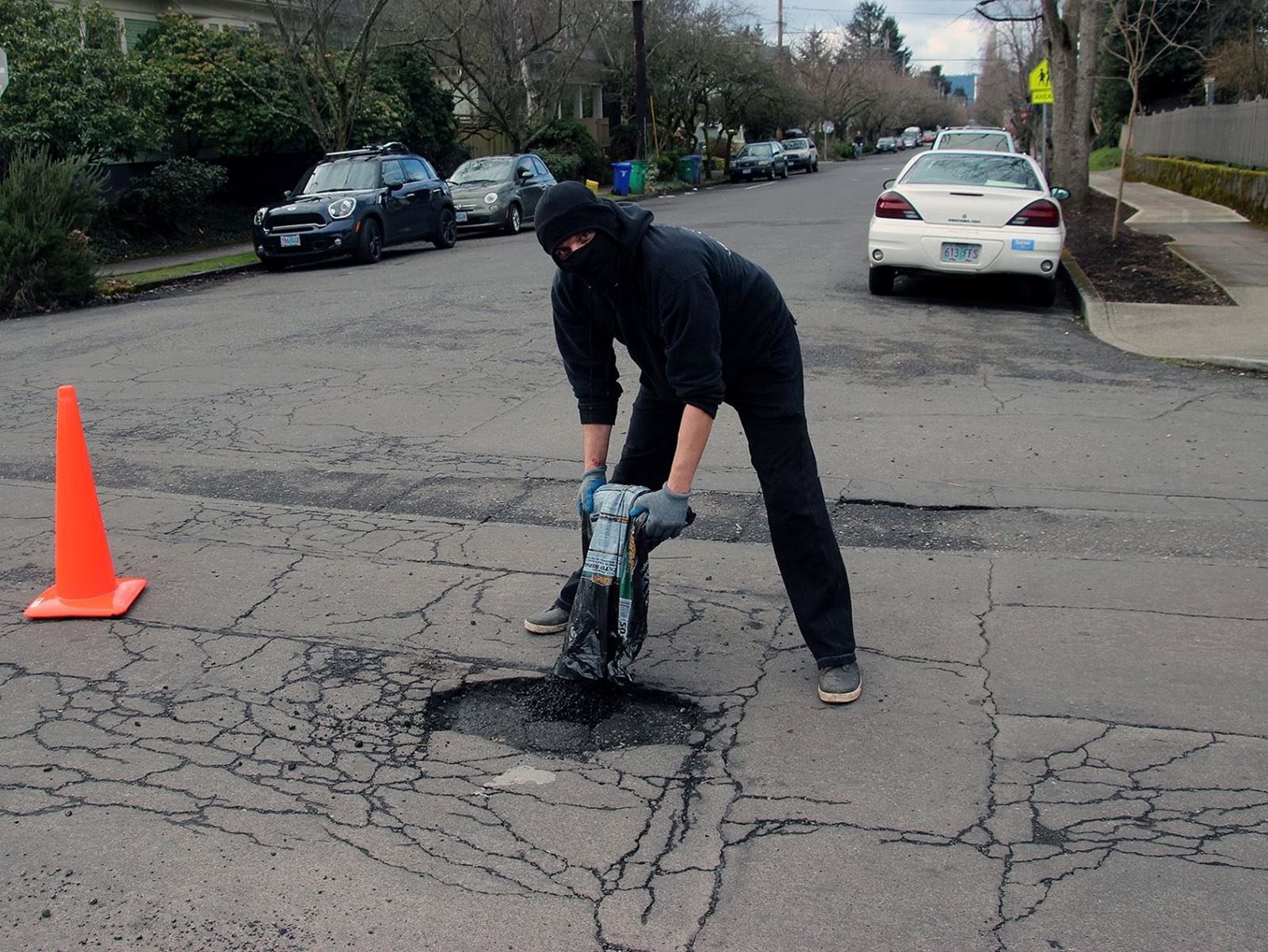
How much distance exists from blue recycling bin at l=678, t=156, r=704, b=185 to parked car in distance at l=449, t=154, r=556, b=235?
1966 cm

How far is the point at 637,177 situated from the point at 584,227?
34.7 meters

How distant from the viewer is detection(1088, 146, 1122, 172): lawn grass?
45.6m

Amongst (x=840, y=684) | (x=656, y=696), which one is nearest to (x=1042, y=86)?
(x=840, y=684)

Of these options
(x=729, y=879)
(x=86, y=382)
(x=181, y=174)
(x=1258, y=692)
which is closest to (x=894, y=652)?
(x=1258, y=692)

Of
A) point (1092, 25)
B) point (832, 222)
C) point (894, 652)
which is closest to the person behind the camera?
point (894, 652)

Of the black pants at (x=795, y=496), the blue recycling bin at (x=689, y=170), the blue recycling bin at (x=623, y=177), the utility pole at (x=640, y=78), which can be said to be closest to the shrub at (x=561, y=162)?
the blue recycling bin at (x=623, y=177)

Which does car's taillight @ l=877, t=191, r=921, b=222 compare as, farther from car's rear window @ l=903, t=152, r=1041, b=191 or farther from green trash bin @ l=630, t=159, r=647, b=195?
green trash bin @ l=630, t=159, r=647, b=195

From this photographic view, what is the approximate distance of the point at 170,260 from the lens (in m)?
20.2

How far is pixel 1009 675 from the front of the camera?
4.40m

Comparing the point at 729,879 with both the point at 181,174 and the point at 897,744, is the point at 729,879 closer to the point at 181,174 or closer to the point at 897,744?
the point at 897,744

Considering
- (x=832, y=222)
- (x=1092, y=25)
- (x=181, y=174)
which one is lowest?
(x=832, y=222)

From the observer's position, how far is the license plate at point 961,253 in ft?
41.2

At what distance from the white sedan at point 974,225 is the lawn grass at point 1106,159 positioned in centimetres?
3383

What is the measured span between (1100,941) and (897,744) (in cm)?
105
